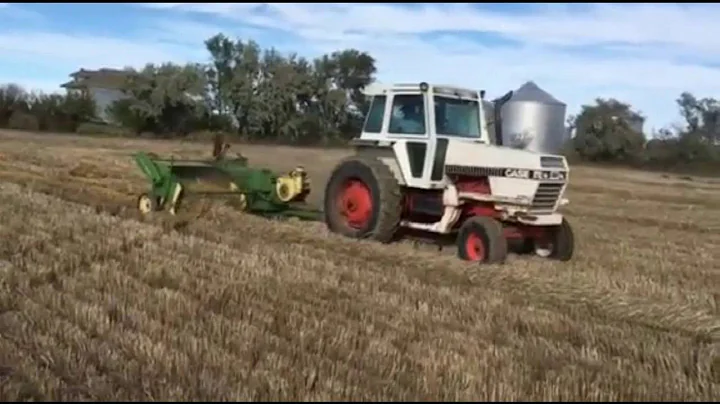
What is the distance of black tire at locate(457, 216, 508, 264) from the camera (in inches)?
403

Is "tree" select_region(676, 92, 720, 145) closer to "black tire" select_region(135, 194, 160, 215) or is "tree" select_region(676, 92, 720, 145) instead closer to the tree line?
the tree line

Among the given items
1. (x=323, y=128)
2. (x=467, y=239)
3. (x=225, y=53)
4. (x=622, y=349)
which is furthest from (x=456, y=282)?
(x=225, y=53)

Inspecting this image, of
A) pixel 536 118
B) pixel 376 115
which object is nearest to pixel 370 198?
pixel 376 115

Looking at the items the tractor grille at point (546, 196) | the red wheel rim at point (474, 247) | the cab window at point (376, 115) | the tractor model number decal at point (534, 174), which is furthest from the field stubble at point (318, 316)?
the cab window at point (376, 115)

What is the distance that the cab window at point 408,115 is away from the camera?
11.6 metres

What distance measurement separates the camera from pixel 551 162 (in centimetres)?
1074

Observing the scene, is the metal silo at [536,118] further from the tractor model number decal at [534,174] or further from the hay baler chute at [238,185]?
the tractor model number decal at [534,174]

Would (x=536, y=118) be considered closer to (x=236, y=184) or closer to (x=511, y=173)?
(x=236, y=184)

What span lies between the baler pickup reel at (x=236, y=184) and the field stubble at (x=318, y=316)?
14.4 inches

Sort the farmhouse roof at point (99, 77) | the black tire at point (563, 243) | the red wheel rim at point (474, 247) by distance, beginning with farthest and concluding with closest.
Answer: the farmhouse roof at point (99, 77) < the black tire at point (563, 243) < the red wheel rim at point (474, 247)

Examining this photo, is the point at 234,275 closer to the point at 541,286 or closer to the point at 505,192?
the point at 541,286

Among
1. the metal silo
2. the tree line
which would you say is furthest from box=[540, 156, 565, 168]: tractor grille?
the tree line

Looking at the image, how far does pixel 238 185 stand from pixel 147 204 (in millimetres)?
1226

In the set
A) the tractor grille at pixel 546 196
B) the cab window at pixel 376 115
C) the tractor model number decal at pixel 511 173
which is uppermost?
the cab window at pixel 376 115
